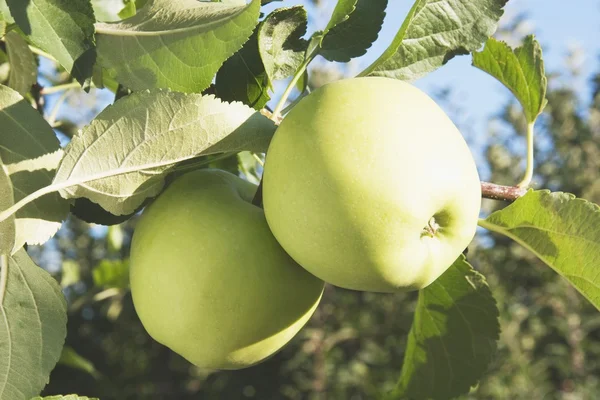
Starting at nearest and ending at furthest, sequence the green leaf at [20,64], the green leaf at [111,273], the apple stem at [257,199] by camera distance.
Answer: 1. the apple stem at [257,199]
2. the green leaf at [20,64]
3. the green leaf at [111,273]

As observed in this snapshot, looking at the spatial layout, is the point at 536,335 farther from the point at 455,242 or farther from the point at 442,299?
the point at 455,242

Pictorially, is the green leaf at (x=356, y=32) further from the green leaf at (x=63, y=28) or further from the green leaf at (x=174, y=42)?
the green leaf at (x=63, y=28)

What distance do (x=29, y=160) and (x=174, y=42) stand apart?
21cm

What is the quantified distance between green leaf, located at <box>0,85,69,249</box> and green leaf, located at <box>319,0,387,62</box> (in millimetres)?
383

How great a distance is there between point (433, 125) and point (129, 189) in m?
0.35

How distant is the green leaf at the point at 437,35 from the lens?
924 millimetres

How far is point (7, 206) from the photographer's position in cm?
74

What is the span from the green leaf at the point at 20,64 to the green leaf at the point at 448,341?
726 mm

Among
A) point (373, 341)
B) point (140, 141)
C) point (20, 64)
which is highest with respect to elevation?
point (140, 141)

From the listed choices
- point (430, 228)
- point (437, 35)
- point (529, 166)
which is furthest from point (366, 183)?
point (529, 166)

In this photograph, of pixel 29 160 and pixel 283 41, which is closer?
pixel 29 160

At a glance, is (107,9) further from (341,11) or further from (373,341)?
(373,341)

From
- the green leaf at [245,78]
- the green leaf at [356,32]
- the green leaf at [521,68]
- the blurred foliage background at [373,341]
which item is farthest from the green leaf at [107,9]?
the blurred foliage background at [373,341]

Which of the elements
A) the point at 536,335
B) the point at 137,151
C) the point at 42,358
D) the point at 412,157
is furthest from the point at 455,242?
the point at 536,335
